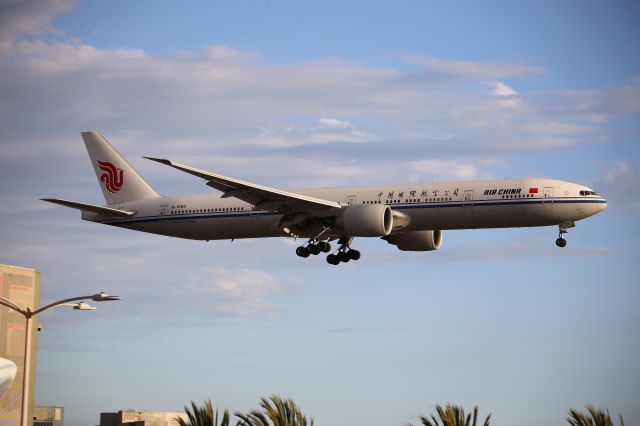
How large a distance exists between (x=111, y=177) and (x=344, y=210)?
734 inches

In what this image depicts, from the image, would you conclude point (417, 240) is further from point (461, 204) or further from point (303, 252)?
point (461, 204)

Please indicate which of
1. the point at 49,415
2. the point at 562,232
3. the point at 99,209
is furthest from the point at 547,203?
the point at 49,415

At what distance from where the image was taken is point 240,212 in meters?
67.8

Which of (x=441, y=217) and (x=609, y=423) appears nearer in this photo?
(x=609, y=423)

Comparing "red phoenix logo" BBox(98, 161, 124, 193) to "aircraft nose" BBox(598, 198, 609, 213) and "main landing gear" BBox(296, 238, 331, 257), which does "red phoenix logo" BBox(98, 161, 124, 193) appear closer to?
"main landing gear" BBox(296, 238, 331, 257)

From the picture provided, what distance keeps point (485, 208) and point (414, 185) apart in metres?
4.57

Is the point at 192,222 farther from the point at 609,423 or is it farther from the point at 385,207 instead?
the point at 609,423

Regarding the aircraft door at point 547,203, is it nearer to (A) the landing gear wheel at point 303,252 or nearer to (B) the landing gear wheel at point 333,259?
(B) the landing gear wheel at point 333,259

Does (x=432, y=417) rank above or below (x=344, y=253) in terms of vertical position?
below

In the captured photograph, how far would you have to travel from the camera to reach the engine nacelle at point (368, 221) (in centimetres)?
6200

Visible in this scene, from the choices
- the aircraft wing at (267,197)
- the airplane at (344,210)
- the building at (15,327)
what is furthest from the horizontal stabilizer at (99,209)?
the building at (15,327)

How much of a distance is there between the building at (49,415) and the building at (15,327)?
74.3 feet

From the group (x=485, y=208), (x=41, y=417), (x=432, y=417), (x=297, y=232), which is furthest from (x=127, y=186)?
(x=41, y=417)

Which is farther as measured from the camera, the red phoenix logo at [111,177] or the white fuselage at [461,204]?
the red phoenix logo at [111,177]
